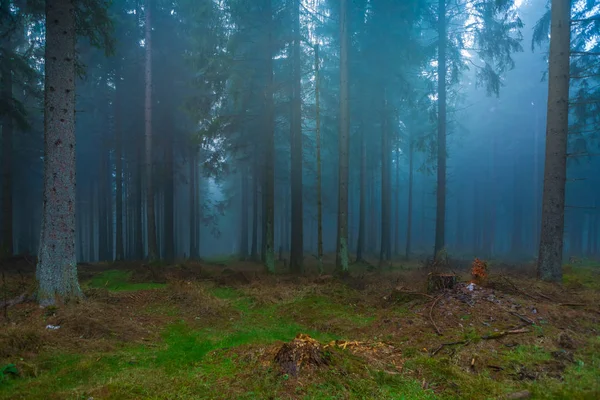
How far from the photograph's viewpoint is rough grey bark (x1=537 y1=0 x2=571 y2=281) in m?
10.2

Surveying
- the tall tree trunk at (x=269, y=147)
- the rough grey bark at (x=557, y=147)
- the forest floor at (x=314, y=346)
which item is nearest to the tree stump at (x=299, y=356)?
the forest floor at (x=314, y=346)

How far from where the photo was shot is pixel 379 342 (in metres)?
6.34

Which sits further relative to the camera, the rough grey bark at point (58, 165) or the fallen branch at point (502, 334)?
the rough grey bark at point (58, 165)

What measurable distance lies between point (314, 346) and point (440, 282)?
5131 mm

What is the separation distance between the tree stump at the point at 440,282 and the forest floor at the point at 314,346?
0.29 m

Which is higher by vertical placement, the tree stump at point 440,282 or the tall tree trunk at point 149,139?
the tall tree trunk at point 149,139

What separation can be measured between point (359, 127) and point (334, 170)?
8.10 meters

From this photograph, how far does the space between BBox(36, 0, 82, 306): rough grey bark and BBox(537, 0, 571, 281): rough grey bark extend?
41.9ft

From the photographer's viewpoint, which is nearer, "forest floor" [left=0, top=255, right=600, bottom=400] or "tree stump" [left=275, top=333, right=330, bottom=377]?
"forest floor" [left=0, top=255, right=600, bottom=400]

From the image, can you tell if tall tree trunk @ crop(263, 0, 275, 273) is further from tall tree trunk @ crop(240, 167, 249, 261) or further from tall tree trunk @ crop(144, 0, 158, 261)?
tall tree trunk @ crop(240, 167, 249, 261)

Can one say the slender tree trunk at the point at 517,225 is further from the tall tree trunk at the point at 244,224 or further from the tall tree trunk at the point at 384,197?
the tall tree trunk at the point at 244,224

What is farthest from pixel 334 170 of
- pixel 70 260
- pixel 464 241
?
pixel 464 241

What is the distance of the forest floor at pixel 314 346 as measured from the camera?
4449 millimetres

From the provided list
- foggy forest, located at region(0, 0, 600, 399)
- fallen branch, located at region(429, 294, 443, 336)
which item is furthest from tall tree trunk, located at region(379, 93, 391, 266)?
fallen branch, located at region(429, 294, 443, 336)
